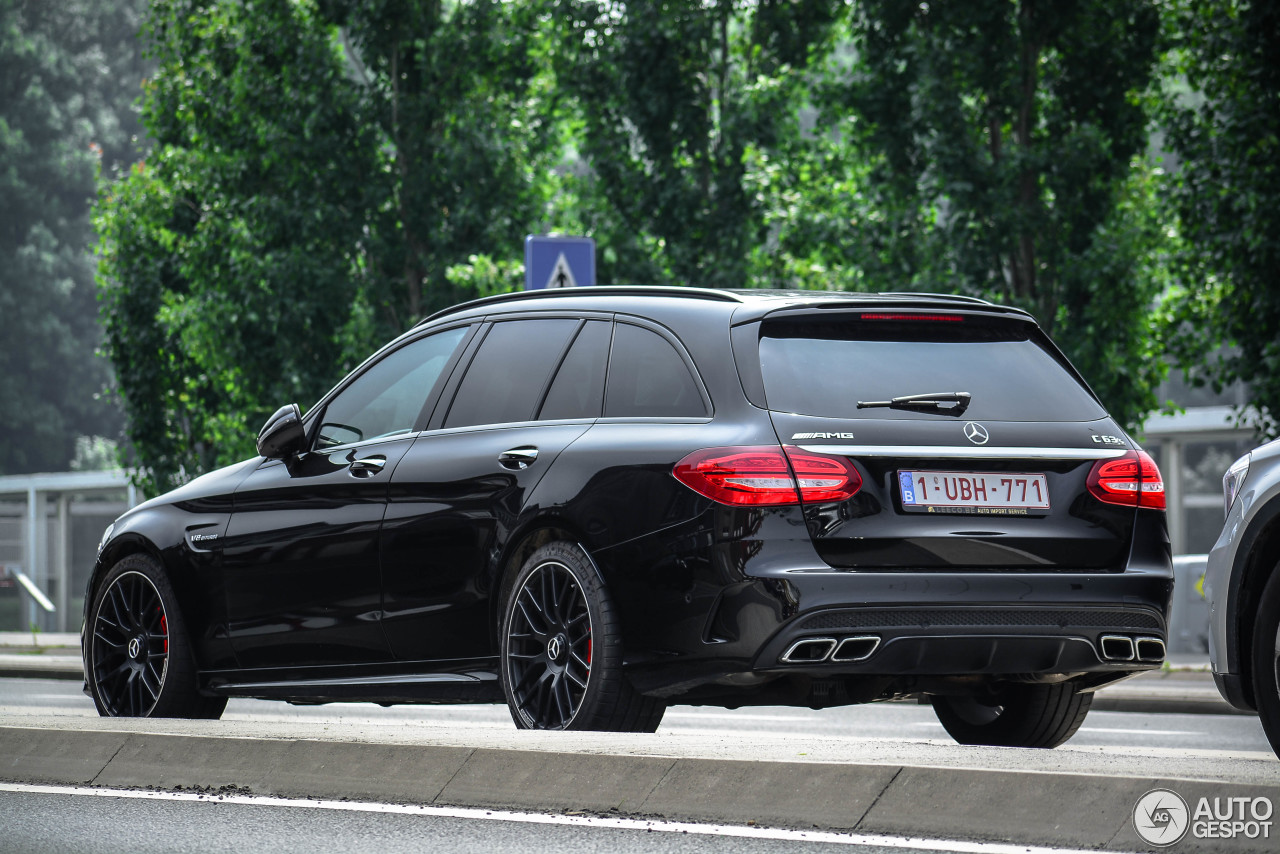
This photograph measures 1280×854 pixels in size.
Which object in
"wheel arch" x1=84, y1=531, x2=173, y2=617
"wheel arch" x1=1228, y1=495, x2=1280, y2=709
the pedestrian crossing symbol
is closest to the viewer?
"wheel arch" x1=1228, y1=495, x2=1280, y2=709

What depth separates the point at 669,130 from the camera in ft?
70.7

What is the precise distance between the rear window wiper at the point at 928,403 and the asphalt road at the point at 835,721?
3673mm

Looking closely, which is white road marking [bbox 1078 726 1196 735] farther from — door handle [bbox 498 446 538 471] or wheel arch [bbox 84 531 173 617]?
wheel arch [bbox 84 531 173 617]

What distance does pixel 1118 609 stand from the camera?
6652 mm

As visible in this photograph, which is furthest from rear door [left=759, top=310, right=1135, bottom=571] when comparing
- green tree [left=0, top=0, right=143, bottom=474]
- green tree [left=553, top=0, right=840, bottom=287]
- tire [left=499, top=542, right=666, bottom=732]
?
green tree [left=0, top=0, right=143, bottom=474]

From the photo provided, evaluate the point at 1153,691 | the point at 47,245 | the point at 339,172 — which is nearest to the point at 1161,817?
Answer: the point at 1153,691

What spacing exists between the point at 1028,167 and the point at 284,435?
40.9ft

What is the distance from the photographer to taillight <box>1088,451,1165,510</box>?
22.2ft

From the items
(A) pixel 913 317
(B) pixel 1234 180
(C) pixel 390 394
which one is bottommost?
(C) pixel 390 394

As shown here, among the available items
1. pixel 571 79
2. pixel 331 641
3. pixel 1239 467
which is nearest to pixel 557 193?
pixel 571 79

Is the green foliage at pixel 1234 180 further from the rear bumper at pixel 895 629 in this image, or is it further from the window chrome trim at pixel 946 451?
the rear bumper at pixel 895 629

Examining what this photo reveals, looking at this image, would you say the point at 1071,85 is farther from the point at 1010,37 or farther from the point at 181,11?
the point at 181,11

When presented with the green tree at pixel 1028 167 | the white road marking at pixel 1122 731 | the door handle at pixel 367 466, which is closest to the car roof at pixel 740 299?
the door handle at pixel 367 466

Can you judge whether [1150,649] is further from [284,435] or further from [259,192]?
[259,192]
